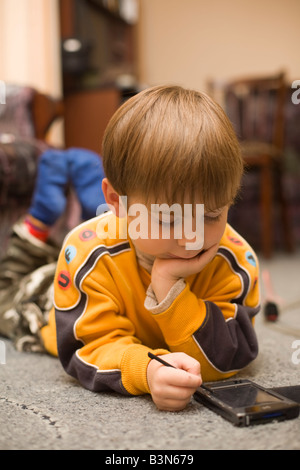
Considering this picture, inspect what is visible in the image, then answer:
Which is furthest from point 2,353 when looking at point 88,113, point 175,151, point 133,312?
point 88,113

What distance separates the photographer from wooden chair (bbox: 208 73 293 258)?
2332 mm

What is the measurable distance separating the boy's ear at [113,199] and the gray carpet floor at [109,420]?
25 cm

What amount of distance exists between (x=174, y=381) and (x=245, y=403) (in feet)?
0.29

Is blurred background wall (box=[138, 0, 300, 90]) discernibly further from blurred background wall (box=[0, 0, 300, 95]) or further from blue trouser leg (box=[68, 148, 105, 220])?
blue trouser leg (box=[68, 148, 105, 220])

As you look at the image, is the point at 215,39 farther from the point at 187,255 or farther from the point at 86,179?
the point at 187,255

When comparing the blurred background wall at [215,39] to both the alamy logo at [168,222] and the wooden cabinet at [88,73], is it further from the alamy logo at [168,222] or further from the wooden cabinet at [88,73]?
the alamy logo at [168,222]

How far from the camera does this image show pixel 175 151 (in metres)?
0.59

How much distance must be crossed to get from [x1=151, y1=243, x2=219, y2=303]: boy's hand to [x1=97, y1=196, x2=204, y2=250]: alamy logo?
0.10ft

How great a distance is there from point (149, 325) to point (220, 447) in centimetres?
27

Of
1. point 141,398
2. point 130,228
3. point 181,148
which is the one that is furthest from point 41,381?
point 181,148

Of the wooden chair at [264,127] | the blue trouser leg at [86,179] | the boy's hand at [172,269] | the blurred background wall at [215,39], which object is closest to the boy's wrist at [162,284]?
the boy's hand at [172,269]

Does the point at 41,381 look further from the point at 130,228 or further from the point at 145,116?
the point at 145,116

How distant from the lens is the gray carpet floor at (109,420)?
53 centimetres
